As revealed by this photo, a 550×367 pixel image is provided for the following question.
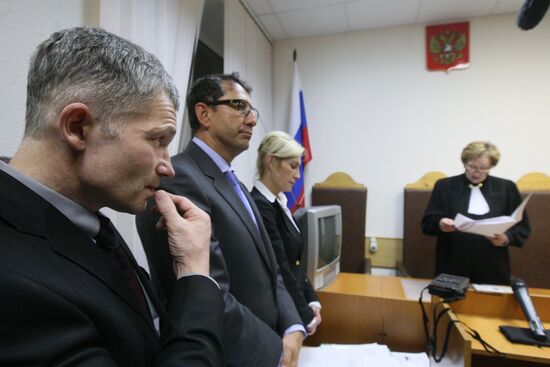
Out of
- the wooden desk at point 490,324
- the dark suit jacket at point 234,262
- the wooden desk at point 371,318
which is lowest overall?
the wooden desk at point 371,318

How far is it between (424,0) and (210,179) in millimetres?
2814

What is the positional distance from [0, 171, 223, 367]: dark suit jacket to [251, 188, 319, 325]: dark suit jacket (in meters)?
0.90

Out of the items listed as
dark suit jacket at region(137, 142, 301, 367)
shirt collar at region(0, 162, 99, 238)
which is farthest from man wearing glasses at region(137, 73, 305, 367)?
shirt collar at region(0, 162, 99, 238)

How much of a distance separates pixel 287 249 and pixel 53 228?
1.24 m

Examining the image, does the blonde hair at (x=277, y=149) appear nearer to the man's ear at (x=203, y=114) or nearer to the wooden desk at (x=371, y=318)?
the man's ear at (x=203, y=114)

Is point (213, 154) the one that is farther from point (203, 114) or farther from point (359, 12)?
point (359, 12)

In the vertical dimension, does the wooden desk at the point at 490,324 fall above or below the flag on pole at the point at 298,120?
below

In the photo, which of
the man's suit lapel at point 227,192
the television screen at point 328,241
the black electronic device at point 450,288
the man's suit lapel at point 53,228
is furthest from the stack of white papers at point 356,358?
the man's suit lapel at point 53,228

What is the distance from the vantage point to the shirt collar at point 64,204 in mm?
470

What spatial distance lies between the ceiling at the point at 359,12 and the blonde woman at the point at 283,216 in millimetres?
1762

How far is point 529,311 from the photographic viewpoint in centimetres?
135

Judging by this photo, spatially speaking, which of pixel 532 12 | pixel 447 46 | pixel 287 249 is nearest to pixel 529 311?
pixel 287 249

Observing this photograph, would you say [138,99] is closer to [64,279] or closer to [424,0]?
[64,279]

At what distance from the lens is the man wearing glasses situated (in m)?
0.88
